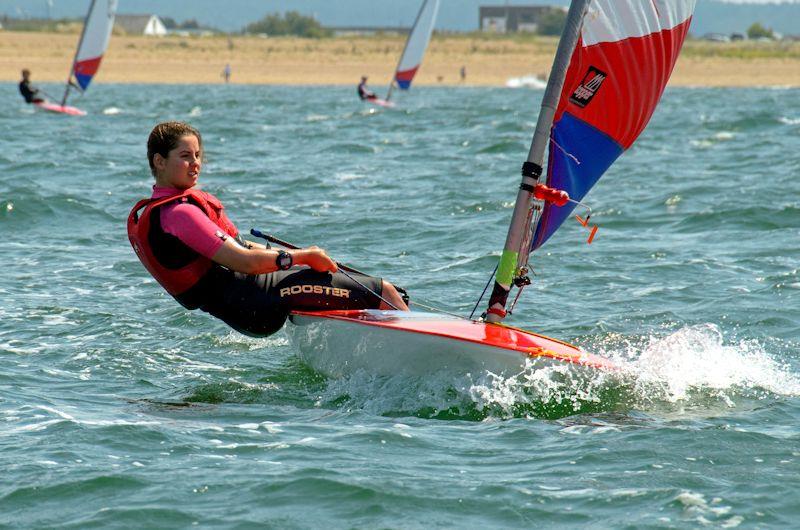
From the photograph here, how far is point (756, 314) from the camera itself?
7.96 m

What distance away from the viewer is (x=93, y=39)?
94.1 ft

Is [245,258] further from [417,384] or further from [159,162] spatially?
[417,384]

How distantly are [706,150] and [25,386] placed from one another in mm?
16248

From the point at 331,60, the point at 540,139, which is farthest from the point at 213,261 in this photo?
the point at 331,60

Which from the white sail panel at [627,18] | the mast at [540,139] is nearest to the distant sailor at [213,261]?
the mast at [540,139]

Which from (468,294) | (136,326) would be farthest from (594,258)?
(136,326)

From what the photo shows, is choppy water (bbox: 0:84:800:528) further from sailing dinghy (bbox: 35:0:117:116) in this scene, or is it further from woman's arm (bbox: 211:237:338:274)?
sailing dinghy (bbox: 35:0:117:116)

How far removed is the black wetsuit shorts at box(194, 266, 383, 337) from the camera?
595 centimetres

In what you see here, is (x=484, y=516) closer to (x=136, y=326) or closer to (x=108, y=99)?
(x=136, y=326)

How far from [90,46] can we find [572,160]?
24290 mm

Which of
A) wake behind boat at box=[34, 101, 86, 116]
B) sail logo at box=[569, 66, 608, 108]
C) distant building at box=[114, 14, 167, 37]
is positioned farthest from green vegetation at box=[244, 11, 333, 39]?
sail logo at box=[569, 66, 608, 108]

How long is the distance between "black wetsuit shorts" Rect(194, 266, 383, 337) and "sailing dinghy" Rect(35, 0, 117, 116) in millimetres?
23208

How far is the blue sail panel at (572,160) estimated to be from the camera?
6281mm

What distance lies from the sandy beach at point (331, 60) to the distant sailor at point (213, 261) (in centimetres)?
4366
